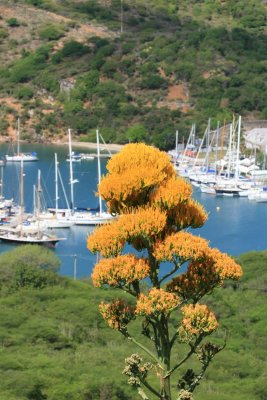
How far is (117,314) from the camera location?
6.47 meters

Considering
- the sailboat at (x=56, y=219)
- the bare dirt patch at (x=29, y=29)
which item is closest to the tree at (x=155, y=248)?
the sailboat at (x=56, y=219)

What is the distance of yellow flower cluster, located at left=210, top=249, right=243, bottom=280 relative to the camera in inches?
252

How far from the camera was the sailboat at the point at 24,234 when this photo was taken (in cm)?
3966

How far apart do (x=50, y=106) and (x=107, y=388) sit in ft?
246

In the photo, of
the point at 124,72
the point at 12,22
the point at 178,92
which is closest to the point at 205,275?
the point at 178,92

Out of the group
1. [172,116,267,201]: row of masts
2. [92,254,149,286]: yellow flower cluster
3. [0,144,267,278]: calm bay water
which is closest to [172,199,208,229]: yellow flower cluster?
[92,254,149,286]: yellow flower cluster

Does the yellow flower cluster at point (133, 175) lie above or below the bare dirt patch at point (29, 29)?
below

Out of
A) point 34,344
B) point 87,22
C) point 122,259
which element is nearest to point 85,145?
point 87,22

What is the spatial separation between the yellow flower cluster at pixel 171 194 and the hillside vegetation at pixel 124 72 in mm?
68730

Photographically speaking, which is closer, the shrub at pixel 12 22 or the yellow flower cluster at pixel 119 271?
the yellow flower cluster at pixel 119 271

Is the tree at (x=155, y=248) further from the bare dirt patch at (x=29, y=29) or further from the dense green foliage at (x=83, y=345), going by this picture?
the bare dirt patch at (x=29, y=29)

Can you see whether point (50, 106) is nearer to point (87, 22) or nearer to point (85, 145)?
point (85, 145)

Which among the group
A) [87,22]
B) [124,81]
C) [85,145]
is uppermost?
[87,22]

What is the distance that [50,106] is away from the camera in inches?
3519
